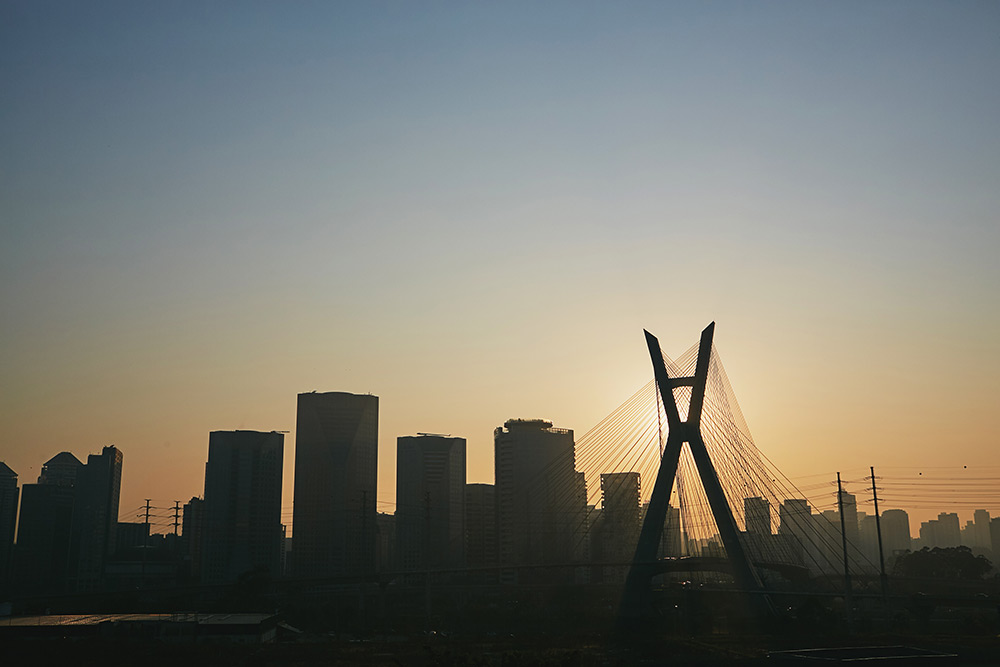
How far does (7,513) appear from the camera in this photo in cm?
10312

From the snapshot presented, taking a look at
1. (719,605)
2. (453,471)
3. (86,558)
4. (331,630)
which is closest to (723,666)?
(719,605)

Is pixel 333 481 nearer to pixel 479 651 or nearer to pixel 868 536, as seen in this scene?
pixel 479 651

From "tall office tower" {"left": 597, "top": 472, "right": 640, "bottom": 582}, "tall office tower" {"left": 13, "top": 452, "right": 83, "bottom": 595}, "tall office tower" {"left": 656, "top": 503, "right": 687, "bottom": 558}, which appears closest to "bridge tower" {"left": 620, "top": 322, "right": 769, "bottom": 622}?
"tall office tower" {"left": 656, "top": 503, "right": 687, "bottom": 558}

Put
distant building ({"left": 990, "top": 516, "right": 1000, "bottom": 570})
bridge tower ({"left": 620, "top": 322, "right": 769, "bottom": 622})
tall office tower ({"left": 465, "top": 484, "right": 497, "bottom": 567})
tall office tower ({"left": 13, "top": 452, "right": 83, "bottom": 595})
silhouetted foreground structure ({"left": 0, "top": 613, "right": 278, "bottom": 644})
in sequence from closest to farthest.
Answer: silhouetted foreground structure ({"left": 0, "top": 613, "right": 278, "bottom": 644}) < bridge tower ({"left": 620, "top": 322, "right": 769, "bottom": 622}) < tall office tower ({"left": 13, "top": 452, "right": 83, "bottom": 595}) < tall office tower ({"left": 465, "top": 484, "right": 497, "bottom": 567}) < distant building ({"left": 990, "top": 516, "right": 1000, "bottom": 570})

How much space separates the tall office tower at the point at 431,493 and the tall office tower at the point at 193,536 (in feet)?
77.0

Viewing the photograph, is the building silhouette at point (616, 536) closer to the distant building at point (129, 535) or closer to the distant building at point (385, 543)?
the distant building at point (385, 543)

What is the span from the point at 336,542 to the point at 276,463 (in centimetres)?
1211

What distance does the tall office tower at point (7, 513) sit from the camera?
319 feet

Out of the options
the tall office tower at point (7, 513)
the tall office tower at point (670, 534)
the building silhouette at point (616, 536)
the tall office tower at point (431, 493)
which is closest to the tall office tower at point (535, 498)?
the building silhouette at point (616, 536)

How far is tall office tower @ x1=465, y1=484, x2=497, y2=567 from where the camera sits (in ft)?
352

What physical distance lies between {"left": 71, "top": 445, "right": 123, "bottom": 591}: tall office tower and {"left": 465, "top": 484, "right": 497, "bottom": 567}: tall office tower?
1647 inches

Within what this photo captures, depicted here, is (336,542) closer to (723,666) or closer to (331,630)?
(331,630)

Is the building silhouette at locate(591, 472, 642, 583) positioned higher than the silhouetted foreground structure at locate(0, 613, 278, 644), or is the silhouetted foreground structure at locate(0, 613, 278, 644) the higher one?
the building silhouette at locate(591, 472, 642, 583)

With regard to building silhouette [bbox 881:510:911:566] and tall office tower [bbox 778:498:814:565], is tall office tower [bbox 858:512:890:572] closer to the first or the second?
building silhouette [bbox 881:510:911:566]
